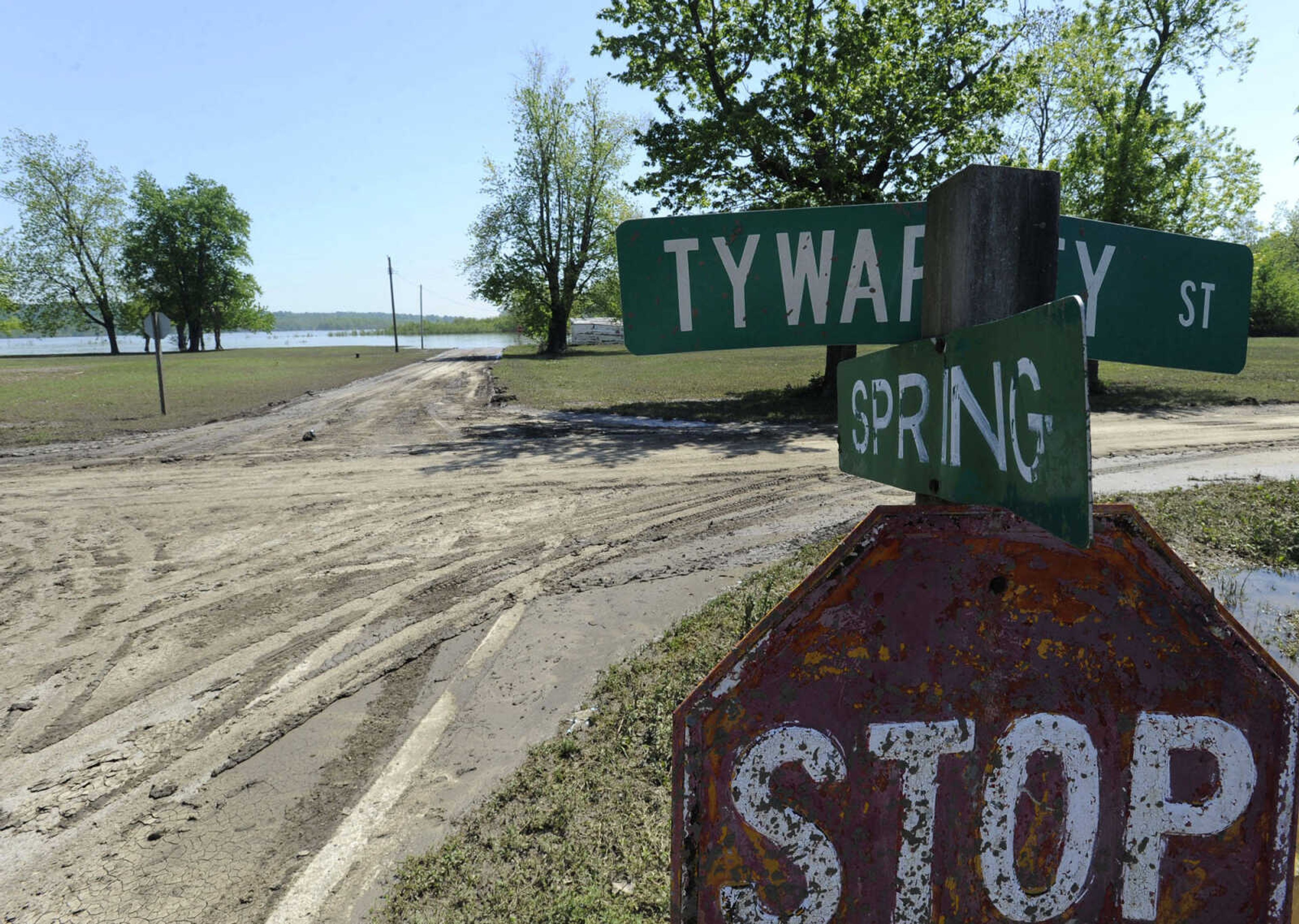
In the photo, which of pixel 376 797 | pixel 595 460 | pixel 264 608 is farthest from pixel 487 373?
pixel 376 797

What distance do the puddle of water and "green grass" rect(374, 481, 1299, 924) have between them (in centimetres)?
311

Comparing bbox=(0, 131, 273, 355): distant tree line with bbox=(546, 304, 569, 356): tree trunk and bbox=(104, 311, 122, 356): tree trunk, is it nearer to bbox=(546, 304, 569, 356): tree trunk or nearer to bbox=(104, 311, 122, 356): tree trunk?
bbox=(104, 311, 122, 356): tree trunk

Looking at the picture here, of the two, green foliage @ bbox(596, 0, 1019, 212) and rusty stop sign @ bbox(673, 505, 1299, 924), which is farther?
green foliage @ bbox(596, 0, 1019, 212)

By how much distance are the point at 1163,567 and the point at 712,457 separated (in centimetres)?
996

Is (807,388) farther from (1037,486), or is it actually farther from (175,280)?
(175,280)

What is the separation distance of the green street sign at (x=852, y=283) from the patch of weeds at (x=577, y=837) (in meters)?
1.74

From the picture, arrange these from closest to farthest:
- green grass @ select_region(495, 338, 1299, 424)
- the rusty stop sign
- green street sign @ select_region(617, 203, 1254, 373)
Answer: the rusty stop sign, green street sign @ select_region(617, 203, 1254, 373), green grass @ select_region(495, 338, 1299, 424)

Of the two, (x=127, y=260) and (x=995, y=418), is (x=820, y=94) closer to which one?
(x=995, y=418)

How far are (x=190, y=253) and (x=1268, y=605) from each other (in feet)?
226

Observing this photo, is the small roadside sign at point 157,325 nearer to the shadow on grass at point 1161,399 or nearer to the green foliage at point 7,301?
the shadow on grass at point 1161,399

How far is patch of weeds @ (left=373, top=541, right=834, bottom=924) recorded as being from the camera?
2.70 m

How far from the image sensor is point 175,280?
5753cm

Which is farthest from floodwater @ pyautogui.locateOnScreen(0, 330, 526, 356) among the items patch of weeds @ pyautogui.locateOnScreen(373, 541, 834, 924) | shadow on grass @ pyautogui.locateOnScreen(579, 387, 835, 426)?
patch of weeds @ pyautogui.locateOnScreen(373, 541, 834, 924)

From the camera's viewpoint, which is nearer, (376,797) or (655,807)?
(655,807)
